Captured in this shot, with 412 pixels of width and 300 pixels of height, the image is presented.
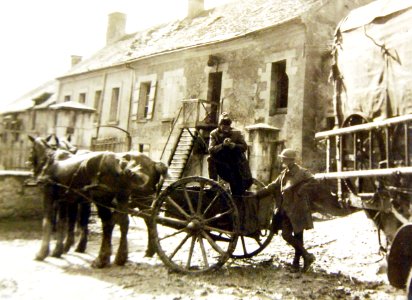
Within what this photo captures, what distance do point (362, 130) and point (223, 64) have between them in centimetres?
1101

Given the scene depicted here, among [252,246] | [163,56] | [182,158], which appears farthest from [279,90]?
[252,246]

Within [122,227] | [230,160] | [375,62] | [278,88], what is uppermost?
[278,88]

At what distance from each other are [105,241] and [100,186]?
2.60ft

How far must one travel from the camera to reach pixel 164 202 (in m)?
6.20

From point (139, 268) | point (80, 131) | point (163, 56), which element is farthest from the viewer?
point (163, 56)

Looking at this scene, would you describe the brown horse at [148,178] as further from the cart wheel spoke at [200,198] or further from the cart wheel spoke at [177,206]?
the cart wheel spoke at [200,198]

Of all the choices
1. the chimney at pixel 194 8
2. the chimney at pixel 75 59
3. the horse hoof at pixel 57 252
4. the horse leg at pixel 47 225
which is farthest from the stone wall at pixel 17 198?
the chimney at pixel 75 59

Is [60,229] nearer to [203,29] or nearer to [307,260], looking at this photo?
[307,260]

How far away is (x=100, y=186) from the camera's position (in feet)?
20.4

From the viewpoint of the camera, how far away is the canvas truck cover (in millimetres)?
4648

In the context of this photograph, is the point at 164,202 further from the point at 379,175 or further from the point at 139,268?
the point at 379,175

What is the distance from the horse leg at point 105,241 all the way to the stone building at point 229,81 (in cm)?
458

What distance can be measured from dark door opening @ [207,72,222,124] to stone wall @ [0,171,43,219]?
7796mm

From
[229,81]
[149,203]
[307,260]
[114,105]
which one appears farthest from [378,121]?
[114,105]
